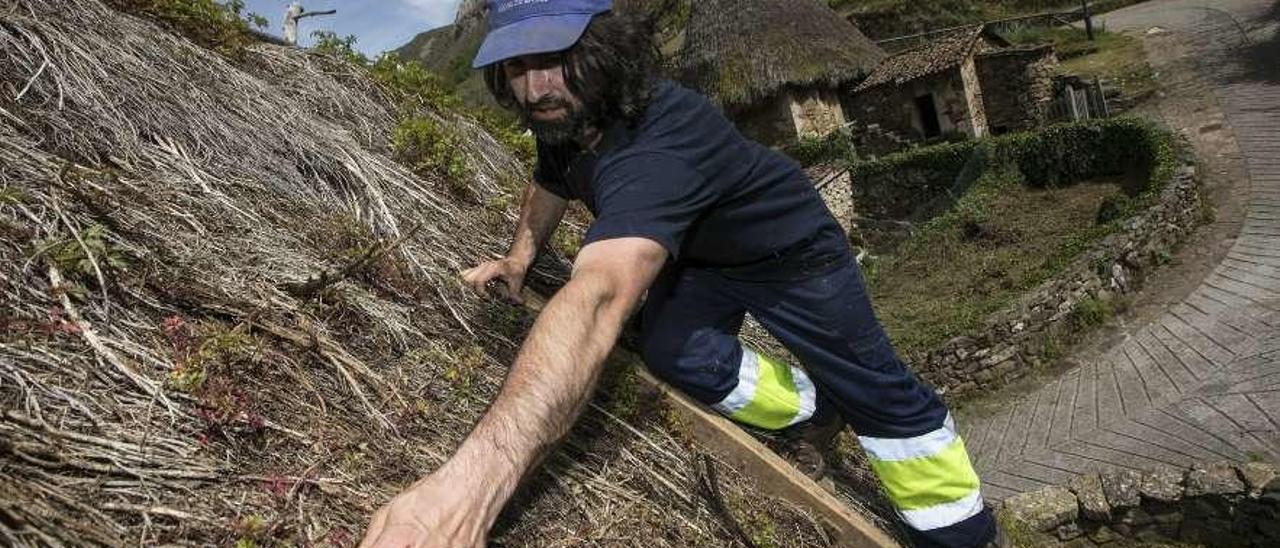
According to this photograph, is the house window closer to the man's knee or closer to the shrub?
the shrub

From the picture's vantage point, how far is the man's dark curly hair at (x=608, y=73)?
94.6 inches

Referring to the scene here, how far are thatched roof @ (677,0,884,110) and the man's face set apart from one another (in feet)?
73.2

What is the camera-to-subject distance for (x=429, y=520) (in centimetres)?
162

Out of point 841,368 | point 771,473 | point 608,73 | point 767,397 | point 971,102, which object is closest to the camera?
point 608,73

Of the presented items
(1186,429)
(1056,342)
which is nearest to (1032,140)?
(1056,342)

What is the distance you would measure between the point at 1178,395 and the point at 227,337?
36.2ft

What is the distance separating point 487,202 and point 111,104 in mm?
1698

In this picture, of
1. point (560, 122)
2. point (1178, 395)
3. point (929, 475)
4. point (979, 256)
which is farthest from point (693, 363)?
point (979, 256)

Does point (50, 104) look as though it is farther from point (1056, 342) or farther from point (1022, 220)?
point (1022, 220)

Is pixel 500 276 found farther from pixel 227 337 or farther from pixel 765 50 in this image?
pixel 765 50

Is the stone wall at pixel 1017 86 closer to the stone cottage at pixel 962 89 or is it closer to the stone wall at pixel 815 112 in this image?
the stone cottage at pixel 962 89

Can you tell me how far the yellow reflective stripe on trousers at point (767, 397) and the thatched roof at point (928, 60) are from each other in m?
21.1

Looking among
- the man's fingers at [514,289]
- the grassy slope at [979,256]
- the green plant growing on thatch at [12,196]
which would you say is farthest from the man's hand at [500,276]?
the grassy slope at [979,256]

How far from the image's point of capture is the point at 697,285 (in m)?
3.07
